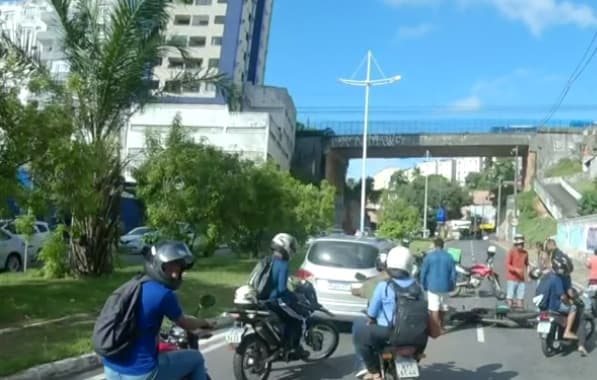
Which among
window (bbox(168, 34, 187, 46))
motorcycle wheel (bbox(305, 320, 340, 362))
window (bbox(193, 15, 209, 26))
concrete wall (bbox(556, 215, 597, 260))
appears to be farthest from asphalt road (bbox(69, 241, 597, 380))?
window (bbox(193, 15, 209, 26))

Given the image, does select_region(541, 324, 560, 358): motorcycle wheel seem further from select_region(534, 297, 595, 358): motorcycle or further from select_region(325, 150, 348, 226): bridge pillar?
select_region(325, 150, 348, 226): bridge pillar

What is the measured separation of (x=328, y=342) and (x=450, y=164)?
7389 inches

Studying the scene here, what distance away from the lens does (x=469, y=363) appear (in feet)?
35.2

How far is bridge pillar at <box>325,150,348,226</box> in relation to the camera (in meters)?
84.8

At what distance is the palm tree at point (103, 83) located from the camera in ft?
61.1

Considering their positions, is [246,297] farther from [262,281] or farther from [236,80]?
[236,80]

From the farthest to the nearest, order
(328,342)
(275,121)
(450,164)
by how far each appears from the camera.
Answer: (450,164) < (275,121) < (328,342)

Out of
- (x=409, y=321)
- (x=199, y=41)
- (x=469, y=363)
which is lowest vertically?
(x=469, y=363)

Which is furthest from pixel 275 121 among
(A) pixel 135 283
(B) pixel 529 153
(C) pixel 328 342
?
(A) pixel 135 283

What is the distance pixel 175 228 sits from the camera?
25328 mm

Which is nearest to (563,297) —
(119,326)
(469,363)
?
(469,363)

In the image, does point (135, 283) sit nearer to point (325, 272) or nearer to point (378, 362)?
point (378, 362)

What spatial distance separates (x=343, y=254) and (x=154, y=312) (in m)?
8.77

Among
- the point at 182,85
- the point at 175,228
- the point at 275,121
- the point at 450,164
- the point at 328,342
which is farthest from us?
the point at 450,164
